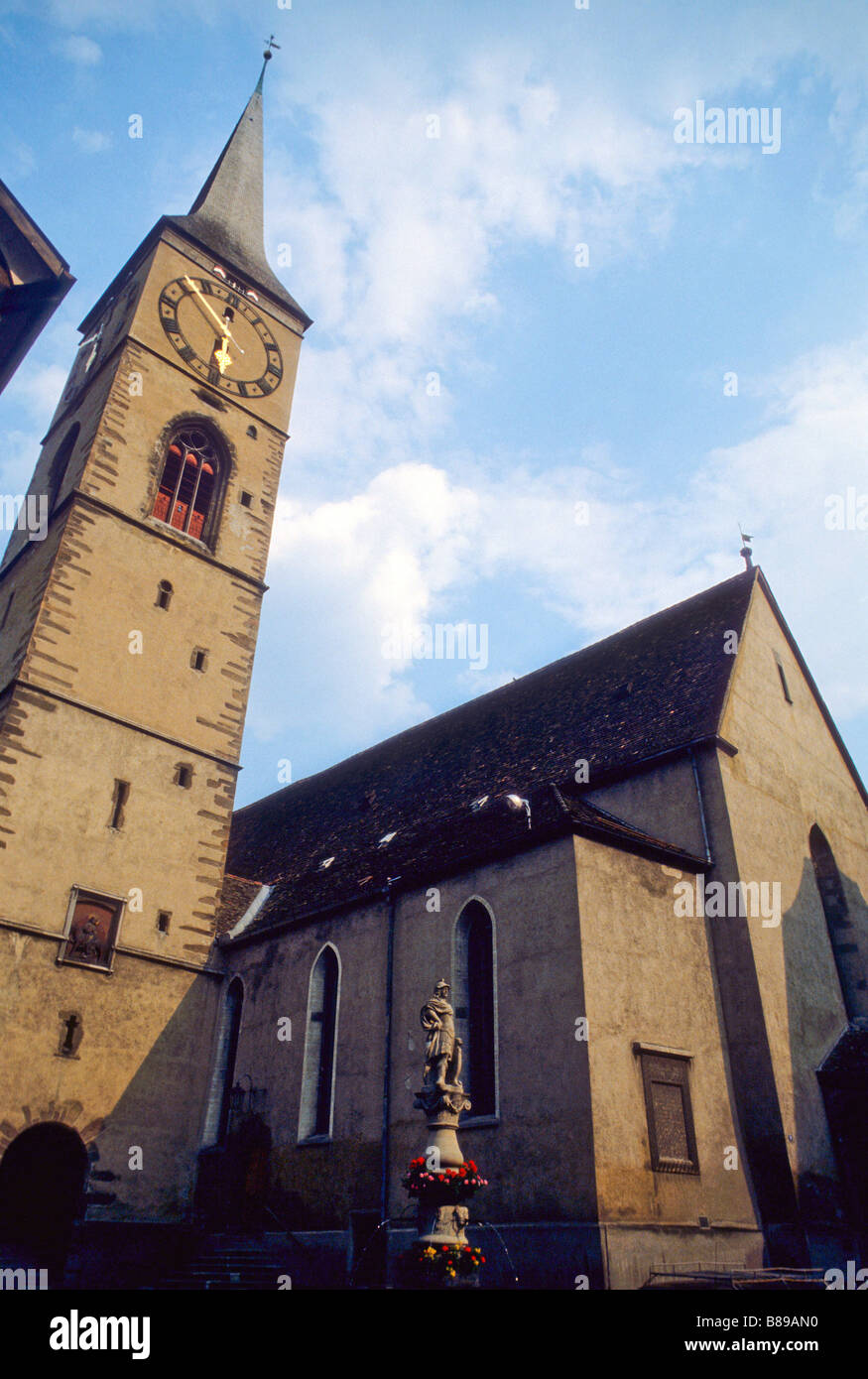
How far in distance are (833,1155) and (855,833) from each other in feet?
24.1

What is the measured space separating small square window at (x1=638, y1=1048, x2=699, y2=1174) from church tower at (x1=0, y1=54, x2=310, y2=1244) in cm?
960

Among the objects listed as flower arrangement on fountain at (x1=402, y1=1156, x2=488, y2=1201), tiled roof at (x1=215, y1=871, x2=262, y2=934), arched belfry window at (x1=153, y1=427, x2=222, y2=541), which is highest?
arched belfry window at (x1=153, y1=427, x2=222, y2=541)

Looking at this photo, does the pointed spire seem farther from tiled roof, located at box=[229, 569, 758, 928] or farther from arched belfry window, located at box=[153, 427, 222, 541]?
tiled roof, located at box=[229, 569, 758, 928]

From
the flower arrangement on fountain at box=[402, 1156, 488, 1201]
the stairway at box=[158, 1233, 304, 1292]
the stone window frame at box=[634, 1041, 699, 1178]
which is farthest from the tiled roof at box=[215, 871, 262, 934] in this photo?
the flower arrangement on fountain at box=[402, 1156, 488, 1201]

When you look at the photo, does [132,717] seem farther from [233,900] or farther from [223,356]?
[223,356]

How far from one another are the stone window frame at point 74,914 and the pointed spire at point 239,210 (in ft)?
60.6

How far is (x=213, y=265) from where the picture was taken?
84.8ft

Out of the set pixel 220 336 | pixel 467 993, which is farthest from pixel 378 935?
pixel 220 336

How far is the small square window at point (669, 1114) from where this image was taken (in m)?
12.0

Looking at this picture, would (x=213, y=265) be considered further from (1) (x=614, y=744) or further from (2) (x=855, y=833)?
(2) (x=855, y=833)

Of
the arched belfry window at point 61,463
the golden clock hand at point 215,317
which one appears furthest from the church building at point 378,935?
the golden clock hand at point 215,317

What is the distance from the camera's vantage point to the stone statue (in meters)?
10.4

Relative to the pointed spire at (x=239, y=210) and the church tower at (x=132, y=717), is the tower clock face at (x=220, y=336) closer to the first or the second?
the church tower at (x=132, y=717)
